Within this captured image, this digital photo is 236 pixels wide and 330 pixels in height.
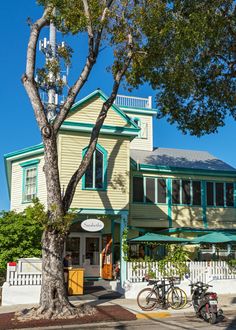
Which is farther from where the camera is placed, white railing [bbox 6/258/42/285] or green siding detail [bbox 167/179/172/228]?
green siding detail [bbox 167/179/172/228]

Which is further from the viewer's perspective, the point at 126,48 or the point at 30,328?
the point at 126,48

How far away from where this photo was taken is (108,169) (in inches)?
771

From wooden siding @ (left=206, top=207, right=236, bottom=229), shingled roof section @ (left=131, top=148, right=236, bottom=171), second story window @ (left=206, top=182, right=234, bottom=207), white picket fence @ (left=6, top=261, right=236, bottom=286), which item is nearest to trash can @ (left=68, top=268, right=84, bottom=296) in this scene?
white picket fence @ (left=6, top=261, right=236, bottom=286)

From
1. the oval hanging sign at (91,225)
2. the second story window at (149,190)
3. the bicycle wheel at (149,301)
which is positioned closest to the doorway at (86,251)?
the second story window at (149,190)

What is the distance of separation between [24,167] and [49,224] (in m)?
9.52

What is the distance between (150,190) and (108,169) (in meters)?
5.11

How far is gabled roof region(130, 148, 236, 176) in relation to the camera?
81.0 ft

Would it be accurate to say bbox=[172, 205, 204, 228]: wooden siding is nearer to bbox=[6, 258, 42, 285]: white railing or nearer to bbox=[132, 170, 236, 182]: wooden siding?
bbox=[132, 170, 236, 182]: wooden siding

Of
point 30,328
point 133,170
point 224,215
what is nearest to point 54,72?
point 30,328

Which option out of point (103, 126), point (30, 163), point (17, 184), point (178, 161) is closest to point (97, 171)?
point (103, 126)

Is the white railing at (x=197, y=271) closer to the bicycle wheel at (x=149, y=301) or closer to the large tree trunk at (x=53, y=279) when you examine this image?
the bicycle wheel at (x=149, y=301)

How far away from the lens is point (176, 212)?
24344mm

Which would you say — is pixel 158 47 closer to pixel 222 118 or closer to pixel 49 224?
pixel 222 118

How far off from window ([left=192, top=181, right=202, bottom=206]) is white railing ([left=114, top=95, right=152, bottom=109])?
9046 millimetres
